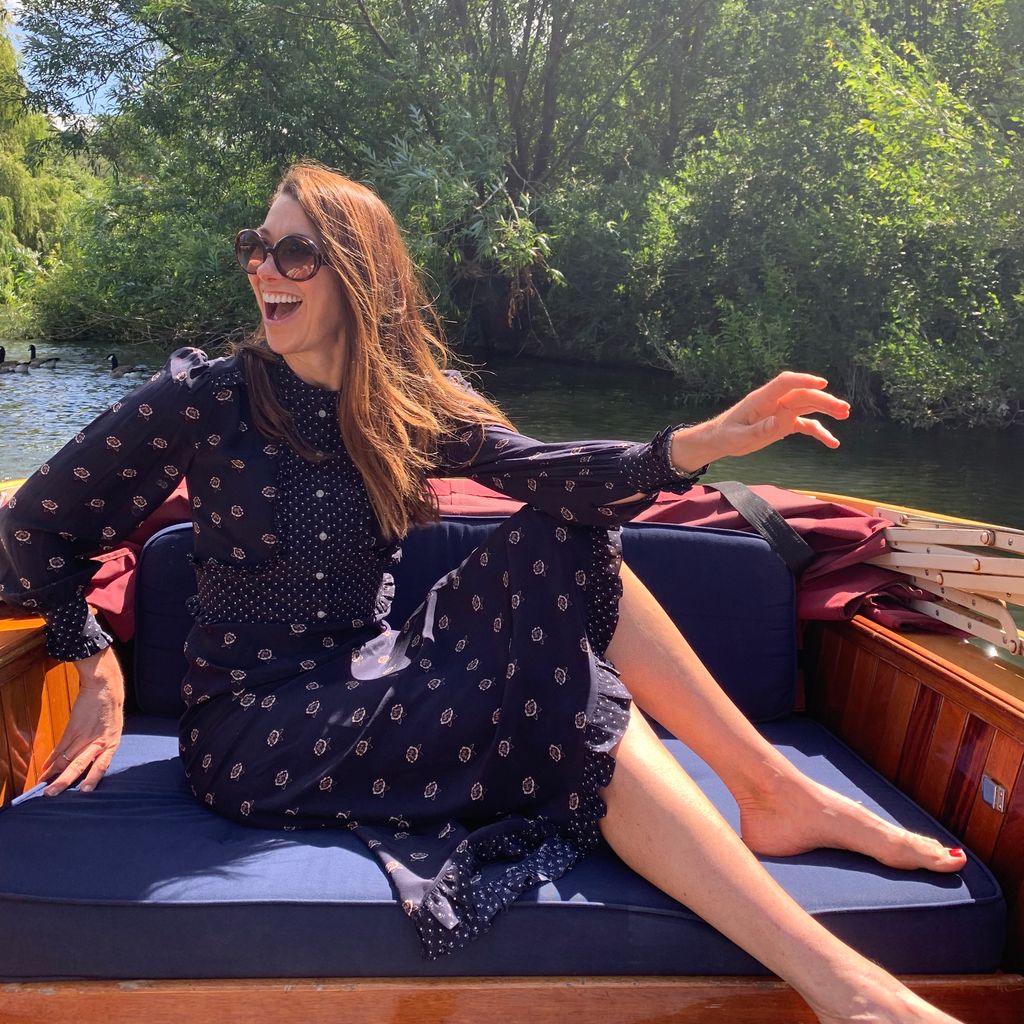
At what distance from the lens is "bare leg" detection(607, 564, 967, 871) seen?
4.88ft

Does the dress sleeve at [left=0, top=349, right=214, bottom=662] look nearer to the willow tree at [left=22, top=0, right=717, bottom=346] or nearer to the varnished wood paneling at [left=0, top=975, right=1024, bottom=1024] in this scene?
the varnished wood paneling at [left=0, top=975, right=1024, bottom=1024]

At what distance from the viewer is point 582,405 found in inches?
402

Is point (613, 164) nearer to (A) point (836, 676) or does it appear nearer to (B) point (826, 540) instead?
(B) point (826, 540)

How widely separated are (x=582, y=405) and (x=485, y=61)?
4.31m

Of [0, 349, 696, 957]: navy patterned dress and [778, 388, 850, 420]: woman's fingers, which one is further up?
[778, 388, 850, 420]: woman's fingers

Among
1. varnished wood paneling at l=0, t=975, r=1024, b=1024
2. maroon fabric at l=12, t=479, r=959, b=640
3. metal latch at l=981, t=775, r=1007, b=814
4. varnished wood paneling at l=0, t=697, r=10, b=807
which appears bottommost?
varnished wood paneling at l=0, t=975, r=1024, b=1024

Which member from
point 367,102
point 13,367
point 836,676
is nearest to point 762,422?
point 836,676

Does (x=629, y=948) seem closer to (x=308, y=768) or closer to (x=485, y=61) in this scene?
(x=308, y=768)

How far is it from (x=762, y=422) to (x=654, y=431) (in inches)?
306

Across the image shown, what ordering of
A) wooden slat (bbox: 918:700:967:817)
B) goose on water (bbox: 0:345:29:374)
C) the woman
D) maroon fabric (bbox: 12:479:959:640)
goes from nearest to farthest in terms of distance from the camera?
the woman → wooden slat (bbox: 918:700:967:817) → maroon fabric (bbox: 12:479:959:640) → goose on water (bbox: 0:345:29:374)

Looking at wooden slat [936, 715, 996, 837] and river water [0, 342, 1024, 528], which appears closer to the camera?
wooden slat [936, 715, 996, 837]

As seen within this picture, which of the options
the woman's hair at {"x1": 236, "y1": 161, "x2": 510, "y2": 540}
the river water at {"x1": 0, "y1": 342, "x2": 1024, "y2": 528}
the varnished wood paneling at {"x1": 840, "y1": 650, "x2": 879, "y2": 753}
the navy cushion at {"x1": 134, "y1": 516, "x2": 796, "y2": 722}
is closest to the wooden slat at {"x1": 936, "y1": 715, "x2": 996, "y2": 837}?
the varnished wood paneling at {"x1": 840, "y1": 650, "x2": 879, "y2": 753}

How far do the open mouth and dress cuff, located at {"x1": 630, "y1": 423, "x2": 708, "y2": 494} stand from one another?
0.56m

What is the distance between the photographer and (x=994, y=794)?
1.53m
